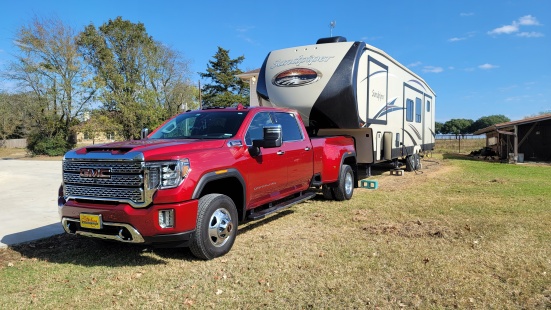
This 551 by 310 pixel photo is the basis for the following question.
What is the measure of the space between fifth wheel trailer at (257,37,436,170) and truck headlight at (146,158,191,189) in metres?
5.25

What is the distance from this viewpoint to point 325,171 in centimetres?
760

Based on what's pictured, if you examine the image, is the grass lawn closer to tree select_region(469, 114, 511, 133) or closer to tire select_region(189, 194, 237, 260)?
tire select_region(189, 194, 237, 260)

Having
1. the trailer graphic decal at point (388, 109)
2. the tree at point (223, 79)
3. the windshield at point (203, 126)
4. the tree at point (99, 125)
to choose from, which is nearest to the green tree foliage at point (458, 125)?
the tree at point (223, 79)

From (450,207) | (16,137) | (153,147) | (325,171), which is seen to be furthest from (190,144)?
(16,137)

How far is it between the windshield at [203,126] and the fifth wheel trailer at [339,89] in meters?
3.58

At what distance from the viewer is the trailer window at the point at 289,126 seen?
6438 mm

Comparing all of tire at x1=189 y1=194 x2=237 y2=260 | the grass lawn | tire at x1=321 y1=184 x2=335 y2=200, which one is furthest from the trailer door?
tire at x1=189 y1=194 x2=237 y2=260

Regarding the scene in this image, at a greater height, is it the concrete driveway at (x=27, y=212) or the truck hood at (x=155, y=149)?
the truck hood at (x=155, y=149)

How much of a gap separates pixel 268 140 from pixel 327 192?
3.62m

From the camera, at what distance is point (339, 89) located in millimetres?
8711

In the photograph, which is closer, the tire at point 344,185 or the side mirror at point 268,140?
the side mirror at point 268,140

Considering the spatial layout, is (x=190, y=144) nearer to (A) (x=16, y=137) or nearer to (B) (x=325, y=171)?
(B) (x=325, y=171)

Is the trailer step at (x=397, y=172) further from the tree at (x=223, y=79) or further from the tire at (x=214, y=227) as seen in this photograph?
the tree at (x=223, y=79)

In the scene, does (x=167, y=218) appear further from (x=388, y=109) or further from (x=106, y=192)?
(x=388, y=109)
